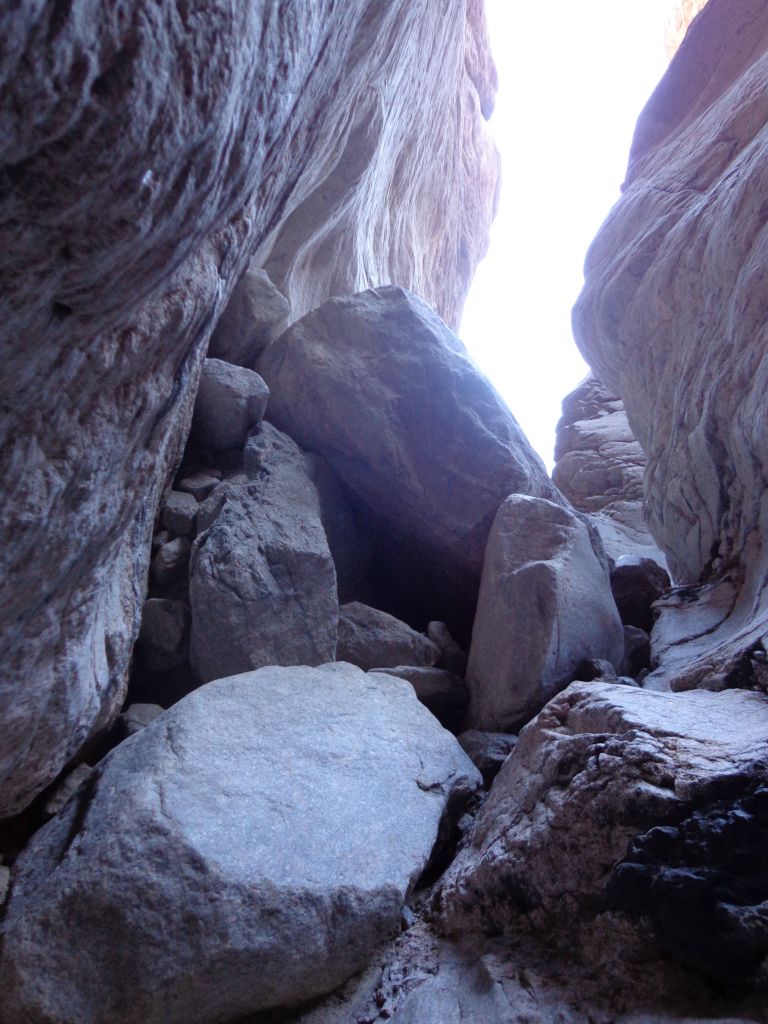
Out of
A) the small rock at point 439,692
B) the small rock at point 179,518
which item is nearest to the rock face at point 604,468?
the small rock at point 439,692

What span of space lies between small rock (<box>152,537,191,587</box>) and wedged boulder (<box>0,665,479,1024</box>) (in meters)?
1.18

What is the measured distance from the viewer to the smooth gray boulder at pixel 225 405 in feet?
16.6

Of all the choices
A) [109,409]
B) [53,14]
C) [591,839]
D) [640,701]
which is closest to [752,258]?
[640,701]

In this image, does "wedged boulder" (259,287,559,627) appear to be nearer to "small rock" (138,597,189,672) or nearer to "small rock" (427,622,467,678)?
"small rock" (427,622,467,678)

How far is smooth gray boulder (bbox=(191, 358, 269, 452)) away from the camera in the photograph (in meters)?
5.07

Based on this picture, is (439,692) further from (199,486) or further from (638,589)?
(638,589)

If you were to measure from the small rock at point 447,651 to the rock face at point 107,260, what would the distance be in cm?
213

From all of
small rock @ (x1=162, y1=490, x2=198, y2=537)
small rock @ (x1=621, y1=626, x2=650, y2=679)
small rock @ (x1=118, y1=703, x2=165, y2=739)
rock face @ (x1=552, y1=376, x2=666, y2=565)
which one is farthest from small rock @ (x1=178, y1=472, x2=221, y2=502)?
rock face @ (x1=552, y1=376, x2=666, y2=565)

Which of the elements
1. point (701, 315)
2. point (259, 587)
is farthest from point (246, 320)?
point (701, 315)

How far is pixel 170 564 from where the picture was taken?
171 inches

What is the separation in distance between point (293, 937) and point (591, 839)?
1089 mm

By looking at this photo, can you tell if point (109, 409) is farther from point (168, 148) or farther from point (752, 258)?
point (752, 258)

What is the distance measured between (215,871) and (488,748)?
1886 millimetres

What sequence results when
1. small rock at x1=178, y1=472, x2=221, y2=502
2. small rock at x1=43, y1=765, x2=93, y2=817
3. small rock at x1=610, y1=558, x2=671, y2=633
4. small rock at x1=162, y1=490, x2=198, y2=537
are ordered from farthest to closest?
small rock at x1=610, y1=558, x2=671, y2=633 → small rock at x1=178, y1=472, x2=221, y2=502 → small rock at x1=162, y1=490, x2=198, y2=537 → small rock at x1=43, y1=765, x2=93, y2=817
